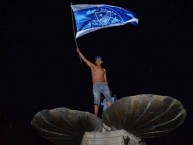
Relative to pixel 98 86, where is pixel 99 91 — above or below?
below

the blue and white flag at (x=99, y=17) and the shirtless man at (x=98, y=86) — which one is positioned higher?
the blue and white flag at (x=99, y=17)

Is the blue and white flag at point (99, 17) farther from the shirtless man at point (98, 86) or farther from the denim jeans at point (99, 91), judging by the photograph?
the denim jeans at point (99, 91)

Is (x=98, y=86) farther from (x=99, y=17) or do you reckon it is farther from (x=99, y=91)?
(x=99, y=17)

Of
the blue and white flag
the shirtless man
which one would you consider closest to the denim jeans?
the shirtless man

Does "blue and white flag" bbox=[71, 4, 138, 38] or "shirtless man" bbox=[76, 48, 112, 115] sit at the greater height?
"blue and white flag" bbox=[71, 4, 138, 38]

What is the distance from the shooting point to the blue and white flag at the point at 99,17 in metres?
15.0

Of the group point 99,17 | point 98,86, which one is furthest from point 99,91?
point 99,17

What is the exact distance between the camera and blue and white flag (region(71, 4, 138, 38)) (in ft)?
49.3

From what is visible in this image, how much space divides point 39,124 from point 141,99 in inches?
134

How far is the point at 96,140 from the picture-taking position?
1321cm

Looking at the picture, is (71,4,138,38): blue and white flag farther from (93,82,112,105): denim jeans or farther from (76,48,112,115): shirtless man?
(93,82,112,105): denim jeans

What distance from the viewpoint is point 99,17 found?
15.2 m

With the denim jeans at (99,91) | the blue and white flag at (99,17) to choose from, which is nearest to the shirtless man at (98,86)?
the denim jeans at (99,91)

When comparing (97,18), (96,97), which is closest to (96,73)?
(96,97)
